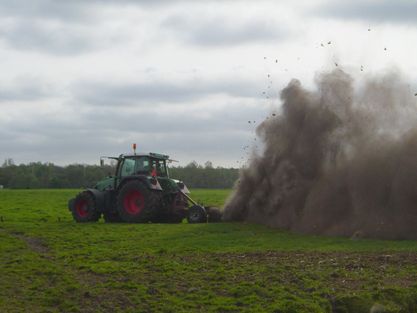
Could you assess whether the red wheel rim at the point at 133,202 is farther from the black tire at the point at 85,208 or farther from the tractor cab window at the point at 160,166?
the tractor cab window at the point at 160,166

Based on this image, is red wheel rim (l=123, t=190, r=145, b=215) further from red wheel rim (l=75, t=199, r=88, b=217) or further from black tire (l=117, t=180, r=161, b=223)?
red wheel rim (l=75, t=199, r=88, b=217)

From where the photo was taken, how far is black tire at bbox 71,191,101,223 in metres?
30.5

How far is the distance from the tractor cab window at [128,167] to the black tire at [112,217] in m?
1.90

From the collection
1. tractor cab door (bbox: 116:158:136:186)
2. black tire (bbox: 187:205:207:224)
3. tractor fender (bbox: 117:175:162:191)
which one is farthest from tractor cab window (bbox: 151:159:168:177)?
black tire (bbox: 187:205:207:224)

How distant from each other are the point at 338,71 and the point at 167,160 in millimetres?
10429

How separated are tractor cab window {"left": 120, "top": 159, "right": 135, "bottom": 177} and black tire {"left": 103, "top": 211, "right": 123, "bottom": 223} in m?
1.90

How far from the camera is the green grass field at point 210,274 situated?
1355 cm

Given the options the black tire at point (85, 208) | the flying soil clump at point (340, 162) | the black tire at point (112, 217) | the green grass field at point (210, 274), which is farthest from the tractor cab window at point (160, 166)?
the green grass field at point (210, 274)

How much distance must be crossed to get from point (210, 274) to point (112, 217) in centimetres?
1620

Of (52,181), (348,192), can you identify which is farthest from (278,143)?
(52,181)

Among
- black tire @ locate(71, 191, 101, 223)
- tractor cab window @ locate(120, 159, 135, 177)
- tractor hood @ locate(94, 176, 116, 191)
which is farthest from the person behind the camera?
tractor hood @ locate(94, 176, 116, 191)

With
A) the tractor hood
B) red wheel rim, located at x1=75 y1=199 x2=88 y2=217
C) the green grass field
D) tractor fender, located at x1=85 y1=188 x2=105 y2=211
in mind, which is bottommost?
the green grass field

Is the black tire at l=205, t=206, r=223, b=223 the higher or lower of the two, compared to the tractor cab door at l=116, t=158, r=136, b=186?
lower

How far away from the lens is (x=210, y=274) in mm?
15609
